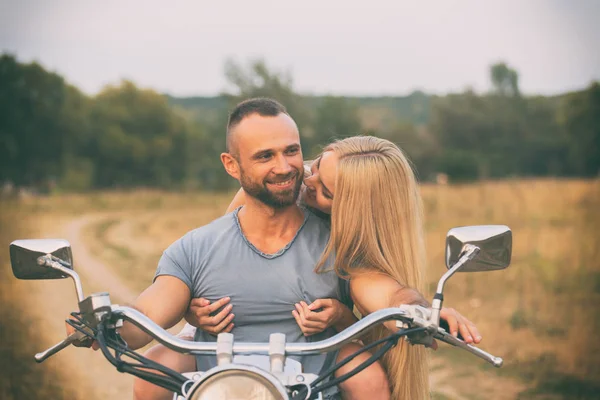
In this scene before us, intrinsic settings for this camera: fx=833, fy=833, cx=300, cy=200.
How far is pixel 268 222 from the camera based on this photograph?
317cm

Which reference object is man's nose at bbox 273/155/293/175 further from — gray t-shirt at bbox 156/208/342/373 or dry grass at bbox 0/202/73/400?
dry grass at bbox 0/202/73/400

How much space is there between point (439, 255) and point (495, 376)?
6.84m

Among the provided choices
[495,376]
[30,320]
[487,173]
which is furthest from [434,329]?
[487,173]

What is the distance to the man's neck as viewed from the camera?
10.4 feet

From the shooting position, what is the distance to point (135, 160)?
2998 centimetres

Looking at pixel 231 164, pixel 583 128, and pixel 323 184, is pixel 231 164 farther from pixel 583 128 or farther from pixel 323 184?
pixel 583 128

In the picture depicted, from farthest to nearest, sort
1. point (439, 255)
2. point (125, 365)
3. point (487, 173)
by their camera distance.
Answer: point (487, 173)
point (439, 255)
point (125, 365)

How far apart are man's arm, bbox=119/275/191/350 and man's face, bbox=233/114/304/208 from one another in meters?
0.47

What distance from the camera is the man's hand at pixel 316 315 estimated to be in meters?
2.88

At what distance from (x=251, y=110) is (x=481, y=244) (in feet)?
3.53

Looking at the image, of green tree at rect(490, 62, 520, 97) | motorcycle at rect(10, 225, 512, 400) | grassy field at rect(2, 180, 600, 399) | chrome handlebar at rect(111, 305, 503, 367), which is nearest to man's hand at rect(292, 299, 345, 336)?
motorcycle at rect(10, 225, 512, 400)

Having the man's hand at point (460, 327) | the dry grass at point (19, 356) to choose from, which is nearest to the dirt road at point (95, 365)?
the dry grass at point (19, 356)

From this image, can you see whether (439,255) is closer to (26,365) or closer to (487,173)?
(487,173)

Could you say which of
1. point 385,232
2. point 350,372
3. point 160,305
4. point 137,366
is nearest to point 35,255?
point 160,305
